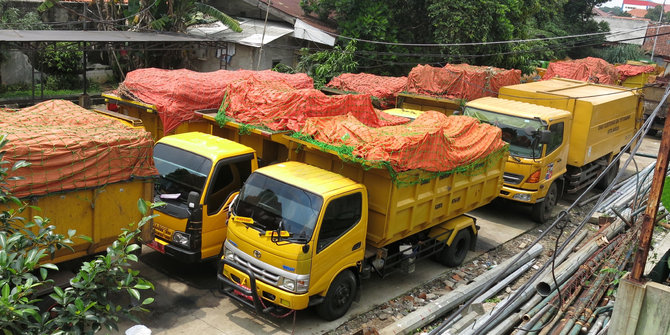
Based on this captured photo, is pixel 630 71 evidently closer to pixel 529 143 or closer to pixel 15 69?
pixel 529 143

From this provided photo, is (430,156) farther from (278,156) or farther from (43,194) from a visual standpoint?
(43,194)

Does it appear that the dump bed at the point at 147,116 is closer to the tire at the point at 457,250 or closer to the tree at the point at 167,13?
the tire at the point at 457,250

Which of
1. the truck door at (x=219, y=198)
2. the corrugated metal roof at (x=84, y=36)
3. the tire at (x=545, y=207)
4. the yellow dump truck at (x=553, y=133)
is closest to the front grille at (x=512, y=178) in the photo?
the yellow dump truck at (x=553, y=133)

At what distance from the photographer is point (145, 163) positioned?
7816mm

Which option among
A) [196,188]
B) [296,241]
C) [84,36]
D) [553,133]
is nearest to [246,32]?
[84,36]

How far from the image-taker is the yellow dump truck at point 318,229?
25.4ft

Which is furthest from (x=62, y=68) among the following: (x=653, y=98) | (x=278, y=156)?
(x=653, y=98)

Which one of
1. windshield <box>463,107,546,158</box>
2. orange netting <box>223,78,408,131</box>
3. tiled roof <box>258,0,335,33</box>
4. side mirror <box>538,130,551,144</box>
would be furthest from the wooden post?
tiled roof <box>258,0,335,33</box>

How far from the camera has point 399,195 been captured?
344 inches

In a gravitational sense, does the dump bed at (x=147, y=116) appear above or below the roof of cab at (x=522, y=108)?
below


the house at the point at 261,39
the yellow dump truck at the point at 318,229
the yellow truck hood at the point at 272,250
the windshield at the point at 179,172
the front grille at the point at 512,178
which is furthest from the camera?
the house at the point at 261,39

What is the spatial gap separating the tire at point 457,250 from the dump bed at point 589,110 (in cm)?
510

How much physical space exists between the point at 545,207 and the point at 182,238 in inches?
359

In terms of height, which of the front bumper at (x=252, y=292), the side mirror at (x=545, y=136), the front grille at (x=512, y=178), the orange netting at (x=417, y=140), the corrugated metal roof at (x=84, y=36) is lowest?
the front bumper at (x=252, y=292)
